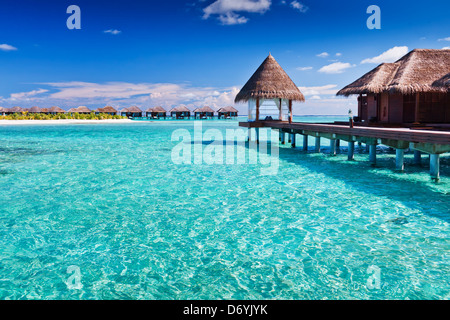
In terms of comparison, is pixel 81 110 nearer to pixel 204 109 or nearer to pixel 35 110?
pixel 35 110

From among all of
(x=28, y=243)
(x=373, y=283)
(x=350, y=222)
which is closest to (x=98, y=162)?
(x=28, y=243)

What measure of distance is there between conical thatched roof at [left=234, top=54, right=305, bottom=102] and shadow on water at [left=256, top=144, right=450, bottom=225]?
4.32 metres

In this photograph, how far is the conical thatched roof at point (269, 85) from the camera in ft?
51.1

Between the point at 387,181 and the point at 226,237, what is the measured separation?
204 inches

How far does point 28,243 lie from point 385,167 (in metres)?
9.36

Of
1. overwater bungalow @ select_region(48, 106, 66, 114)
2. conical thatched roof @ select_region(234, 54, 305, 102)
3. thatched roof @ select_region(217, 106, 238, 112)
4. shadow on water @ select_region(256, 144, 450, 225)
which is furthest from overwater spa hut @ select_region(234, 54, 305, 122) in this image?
overwater bungalow @ select_region(48, 106, 66, 114)

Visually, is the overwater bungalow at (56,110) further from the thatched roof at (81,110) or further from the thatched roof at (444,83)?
the thatched roof at (444,83)

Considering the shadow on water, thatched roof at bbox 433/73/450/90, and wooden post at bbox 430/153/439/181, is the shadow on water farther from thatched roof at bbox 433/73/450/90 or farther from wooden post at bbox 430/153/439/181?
thatched roof at bbox 433/73/450/90

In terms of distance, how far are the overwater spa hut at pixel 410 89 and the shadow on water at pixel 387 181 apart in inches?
93.4

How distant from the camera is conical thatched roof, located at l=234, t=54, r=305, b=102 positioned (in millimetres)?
15578

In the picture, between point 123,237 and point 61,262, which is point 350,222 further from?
point 61,262

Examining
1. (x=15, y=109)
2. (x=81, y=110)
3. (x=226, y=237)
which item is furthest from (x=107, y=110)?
(x=226, y=237)

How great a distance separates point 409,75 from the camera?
502 inches

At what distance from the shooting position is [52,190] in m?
7.39
